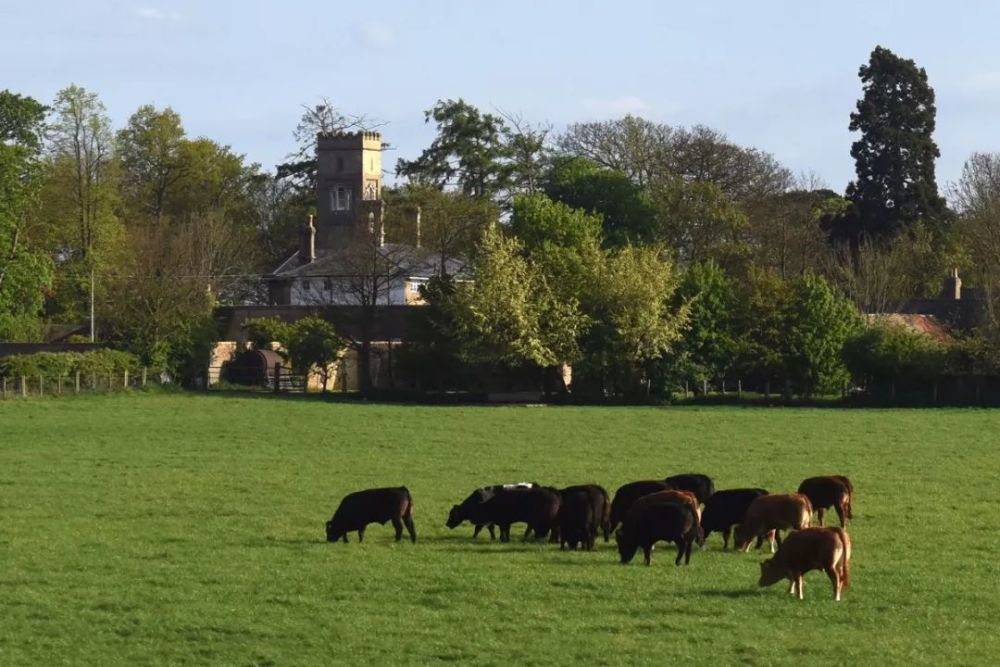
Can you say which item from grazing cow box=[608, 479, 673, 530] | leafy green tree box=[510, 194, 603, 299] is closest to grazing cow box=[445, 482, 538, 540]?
A: grazing cow box=[608, 479, 673, 530]

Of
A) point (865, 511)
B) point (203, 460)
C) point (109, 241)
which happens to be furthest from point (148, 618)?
point (109, 241)

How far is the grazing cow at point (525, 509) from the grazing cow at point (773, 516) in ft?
8.97

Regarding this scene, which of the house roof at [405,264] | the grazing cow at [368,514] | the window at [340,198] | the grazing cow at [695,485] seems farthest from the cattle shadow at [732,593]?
the window at [340,198]

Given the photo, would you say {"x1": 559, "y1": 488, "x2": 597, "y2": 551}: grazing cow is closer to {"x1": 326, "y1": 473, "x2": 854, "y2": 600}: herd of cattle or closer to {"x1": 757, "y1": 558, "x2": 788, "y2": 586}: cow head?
{"x1": 326, "y1": 473, "x2": 854, "y2": 600}: herd of cattle

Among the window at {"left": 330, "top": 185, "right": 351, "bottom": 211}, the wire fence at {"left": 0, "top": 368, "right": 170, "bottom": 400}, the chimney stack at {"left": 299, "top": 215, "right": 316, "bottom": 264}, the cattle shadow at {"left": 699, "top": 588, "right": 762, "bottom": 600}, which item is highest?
the window at {"left": 330, "top": 185, "right": 351, "bottom": 211}

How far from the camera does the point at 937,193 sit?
100250 mm

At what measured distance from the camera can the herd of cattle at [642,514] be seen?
20.1m

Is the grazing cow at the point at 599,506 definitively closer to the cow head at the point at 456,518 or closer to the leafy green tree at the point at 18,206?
the cow head at the point at 456,518

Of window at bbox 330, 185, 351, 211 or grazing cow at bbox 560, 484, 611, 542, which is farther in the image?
window at bbox 330, 185, 351, 211

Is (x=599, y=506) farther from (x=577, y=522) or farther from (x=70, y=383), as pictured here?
(x=70, y=383)

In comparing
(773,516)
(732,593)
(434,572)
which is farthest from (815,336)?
(732,593)

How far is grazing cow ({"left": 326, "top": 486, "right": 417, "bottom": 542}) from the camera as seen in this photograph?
73.6 feet

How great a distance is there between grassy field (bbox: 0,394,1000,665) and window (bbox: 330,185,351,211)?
82462mm

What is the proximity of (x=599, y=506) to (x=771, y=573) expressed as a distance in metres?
4.74
